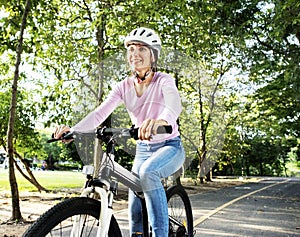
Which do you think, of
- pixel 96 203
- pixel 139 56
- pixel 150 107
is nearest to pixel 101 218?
pixel 96 203

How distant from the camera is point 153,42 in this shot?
2.68 metres

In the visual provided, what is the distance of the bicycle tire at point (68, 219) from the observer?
6.71ft

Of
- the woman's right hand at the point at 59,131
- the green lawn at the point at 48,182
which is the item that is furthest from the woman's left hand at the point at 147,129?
the green lawn at the point at 48,182

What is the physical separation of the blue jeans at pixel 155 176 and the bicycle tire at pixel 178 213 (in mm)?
594

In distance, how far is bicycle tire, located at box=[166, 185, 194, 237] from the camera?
3.64 m

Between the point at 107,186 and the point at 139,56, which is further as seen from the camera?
the point at 139,56

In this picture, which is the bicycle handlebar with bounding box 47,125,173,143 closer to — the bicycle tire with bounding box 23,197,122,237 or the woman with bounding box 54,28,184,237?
the woman with bounding box 54,28,184,237

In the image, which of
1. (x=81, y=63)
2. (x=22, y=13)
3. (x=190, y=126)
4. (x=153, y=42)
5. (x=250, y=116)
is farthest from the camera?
(x=250, y=116)

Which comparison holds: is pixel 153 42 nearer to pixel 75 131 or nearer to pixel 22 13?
pixel 75 131

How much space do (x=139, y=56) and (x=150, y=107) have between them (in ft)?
1.25

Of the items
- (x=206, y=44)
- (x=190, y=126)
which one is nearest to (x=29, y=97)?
(x=206, y=44)

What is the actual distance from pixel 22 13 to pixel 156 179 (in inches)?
214

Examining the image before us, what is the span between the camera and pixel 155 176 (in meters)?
2.75

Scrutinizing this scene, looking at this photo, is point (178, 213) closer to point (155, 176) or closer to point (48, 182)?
point (155, 176)
